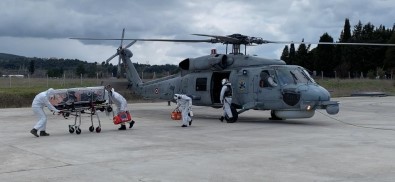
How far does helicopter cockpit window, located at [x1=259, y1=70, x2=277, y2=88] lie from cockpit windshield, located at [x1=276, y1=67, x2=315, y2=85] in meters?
0.26

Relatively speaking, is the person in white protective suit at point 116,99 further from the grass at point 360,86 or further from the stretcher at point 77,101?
the grass at point 360,86

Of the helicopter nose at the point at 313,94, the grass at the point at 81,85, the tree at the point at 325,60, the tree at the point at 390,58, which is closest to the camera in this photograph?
the helicopter nose at the point at 313,94

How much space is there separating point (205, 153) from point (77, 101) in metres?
5.70

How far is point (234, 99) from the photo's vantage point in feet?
62.9

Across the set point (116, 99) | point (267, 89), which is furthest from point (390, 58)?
point (116, 99)

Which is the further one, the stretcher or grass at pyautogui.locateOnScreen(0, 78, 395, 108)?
grass at pyautogui.locateOnScreen(0, 78, 395, 108)

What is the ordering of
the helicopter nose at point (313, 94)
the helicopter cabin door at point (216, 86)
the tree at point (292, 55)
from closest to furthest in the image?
the helicopter nose at point (313, 94), the helicopter cabin door at point (216, 86), the tree at point (292, 55)

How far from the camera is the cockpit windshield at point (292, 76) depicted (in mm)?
17594

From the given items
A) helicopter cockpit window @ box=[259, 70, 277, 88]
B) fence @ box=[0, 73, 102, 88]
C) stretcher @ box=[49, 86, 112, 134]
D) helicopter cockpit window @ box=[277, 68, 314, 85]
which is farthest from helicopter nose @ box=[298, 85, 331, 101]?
fence @ box=[0, 73, 102, 88]

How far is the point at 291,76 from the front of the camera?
58.0ft

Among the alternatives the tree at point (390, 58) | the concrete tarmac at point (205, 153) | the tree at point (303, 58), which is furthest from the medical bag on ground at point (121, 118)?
the tree at point (303, 58)

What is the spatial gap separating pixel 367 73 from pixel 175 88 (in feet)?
202

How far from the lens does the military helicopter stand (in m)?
17.0

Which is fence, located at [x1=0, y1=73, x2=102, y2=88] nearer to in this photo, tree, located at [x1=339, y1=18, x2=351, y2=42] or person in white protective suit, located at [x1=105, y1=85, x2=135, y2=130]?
person in white protective suit, located at [x1=105, y1=85, x2=135, y2=130]
